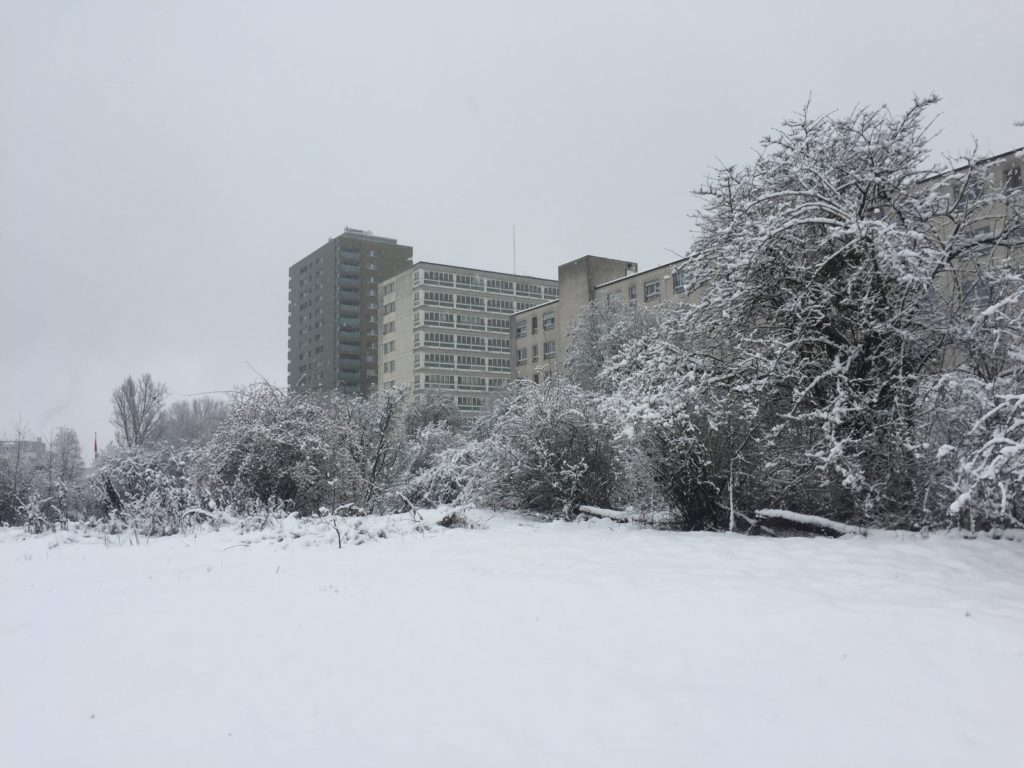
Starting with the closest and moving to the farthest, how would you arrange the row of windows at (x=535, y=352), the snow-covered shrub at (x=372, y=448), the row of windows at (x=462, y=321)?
the snow-covered shrub at (x=372, y=448) < the row of windows at (x=535, y=352) < the row of windows at (x=462, y=321)

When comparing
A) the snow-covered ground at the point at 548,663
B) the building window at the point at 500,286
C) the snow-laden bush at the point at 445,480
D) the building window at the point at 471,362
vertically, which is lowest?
the snow-covered ground at the point at 548,663

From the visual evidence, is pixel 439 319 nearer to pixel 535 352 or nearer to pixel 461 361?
pixel 461 361

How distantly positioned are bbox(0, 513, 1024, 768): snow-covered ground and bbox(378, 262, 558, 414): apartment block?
3157 inches

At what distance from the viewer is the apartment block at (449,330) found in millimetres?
90688

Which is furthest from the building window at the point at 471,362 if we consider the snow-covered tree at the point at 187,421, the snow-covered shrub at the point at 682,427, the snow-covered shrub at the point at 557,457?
the snow-covered shrub at the point at 682,427

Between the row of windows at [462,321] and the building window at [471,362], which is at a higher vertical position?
the row of windows at [462,321]

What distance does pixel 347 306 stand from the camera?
5054 inches

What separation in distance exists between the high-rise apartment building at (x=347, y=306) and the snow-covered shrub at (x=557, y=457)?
11061 centimetres

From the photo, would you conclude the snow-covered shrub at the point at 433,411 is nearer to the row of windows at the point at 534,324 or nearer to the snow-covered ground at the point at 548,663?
the row of windows at the point at 534,324

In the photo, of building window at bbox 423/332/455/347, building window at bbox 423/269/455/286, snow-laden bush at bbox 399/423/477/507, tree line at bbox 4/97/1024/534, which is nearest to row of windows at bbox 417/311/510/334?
building window at bbox 423/332/455/347

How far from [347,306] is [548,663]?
127 meters

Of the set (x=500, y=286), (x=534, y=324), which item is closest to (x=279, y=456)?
(x=534, y=324)

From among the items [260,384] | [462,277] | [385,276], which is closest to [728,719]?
[260,384]

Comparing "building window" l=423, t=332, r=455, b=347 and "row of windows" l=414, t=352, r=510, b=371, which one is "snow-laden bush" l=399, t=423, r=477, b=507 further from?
"building window" l=423, t=332, r=455, b=347
